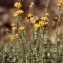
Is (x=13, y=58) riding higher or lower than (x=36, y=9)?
lower

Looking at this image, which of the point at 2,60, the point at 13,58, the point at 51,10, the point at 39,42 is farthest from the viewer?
the point at 51,10

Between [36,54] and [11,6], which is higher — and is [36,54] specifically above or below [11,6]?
below

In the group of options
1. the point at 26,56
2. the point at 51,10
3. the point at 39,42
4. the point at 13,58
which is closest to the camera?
the point at 26,56

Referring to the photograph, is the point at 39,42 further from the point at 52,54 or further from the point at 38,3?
the point at 38,3

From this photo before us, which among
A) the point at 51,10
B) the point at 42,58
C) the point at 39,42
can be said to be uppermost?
the point at 51,10

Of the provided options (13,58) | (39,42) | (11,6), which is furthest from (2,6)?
(39,42)

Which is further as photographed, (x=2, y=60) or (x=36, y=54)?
(x=2, y=60)

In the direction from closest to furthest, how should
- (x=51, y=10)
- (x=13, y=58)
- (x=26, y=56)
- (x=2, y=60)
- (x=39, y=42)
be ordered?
(x=26, y=56) < (x=39, y=42) < (x=2, y=60) < (x=13, y=58) < (x=51, y=10)

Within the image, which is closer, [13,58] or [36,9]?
[13,58]

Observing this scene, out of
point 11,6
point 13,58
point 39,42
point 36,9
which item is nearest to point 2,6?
point 11,6

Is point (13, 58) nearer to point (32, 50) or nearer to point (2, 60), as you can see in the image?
point (2, 60)
